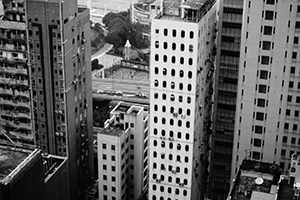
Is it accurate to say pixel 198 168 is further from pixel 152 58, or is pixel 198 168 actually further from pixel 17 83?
pixel 17 83

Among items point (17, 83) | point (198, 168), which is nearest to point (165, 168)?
point (198, 168)

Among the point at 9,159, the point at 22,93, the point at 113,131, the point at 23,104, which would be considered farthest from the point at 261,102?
the point at 23,104

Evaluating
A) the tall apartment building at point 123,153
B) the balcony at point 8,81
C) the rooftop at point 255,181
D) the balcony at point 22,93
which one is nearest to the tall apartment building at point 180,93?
the tall apartment building at point 123,153

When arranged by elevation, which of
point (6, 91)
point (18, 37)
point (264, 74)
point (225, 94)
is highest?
point (18, 37)

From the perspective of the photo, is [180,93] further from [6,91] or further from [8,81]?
[6,91]

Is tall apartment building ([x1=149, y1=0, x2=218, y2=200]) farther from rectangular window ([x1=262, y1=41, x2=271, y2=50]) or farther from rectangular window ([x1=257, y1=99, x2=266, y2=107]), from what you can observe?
rectangular window ([x1=262, y1=41, x2=271, y2=50])

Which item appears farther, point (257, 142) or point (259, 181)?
point (257, 142)
